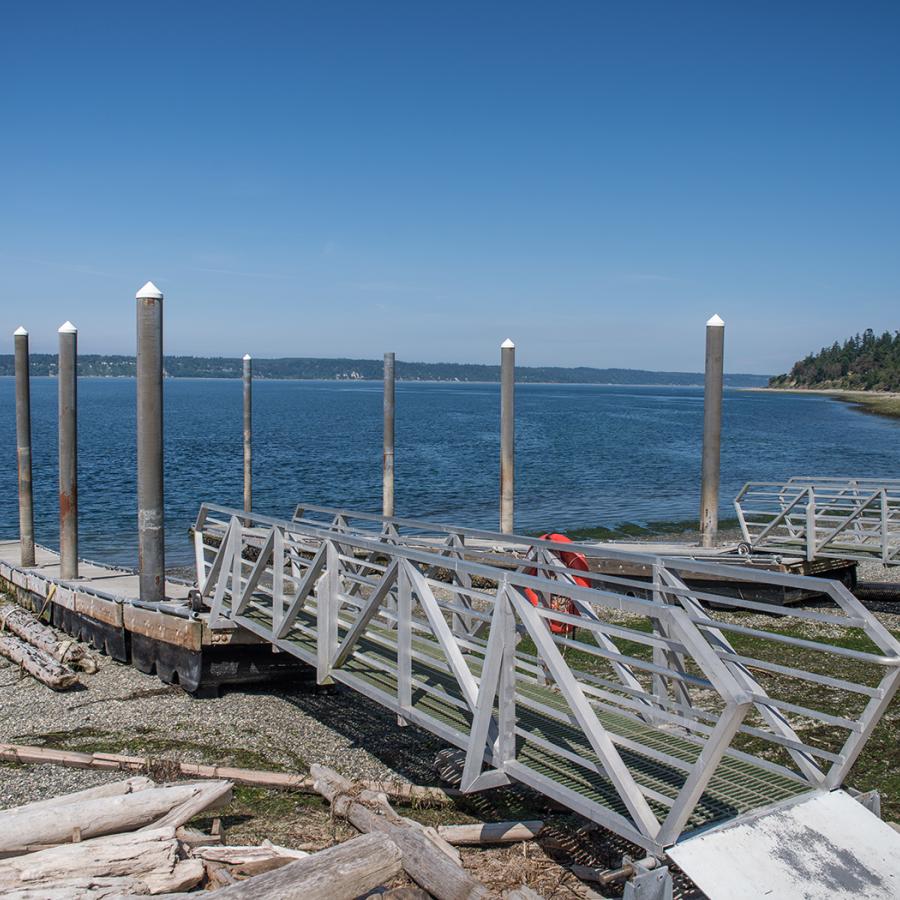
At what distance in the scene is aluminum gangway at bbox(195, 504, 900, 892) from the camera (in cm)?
436

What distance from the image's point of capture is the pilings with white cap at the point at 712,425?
52.9ft

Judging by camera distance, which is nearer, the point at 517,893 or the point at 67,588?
the point at 517,893

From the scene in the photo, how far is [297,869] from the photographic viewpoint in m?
4.75

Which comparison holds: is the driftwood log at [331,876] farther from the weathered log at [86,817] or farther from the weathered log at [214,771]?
the weathered log at [214,771]

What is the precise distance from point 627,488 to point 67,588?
91.0 feet

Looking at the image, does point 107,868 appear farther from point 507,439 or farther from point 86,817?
point 507,439

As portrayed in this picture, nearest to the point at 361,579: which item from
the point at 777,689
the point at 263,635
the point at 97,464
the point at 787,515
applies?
the point at 263,635

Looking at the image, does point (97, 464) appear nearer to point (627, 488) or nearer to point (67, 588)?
point (627, 488)

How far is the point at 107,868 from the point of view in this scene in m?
4.98

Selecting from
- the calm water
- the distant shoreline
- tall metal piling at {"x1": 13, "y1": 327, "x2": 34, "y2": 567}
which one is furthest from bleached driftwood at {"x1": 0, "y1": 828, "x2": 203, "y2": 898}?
the distant shoreline

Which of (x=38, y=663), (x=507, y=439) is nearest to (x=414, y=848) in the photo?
(x=38, y=663)

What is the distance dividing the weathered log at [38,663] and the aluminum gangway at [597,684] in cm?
178

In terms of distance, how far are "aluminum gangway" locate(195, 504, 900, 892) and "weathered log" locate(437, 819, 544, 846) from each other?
0.43m

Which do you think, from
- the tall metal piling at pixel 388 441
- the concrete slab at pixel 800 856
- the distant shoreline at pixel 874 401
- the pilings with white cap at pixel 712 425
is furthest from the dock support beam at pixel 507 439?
the distant shoreline at pixel 874 401
